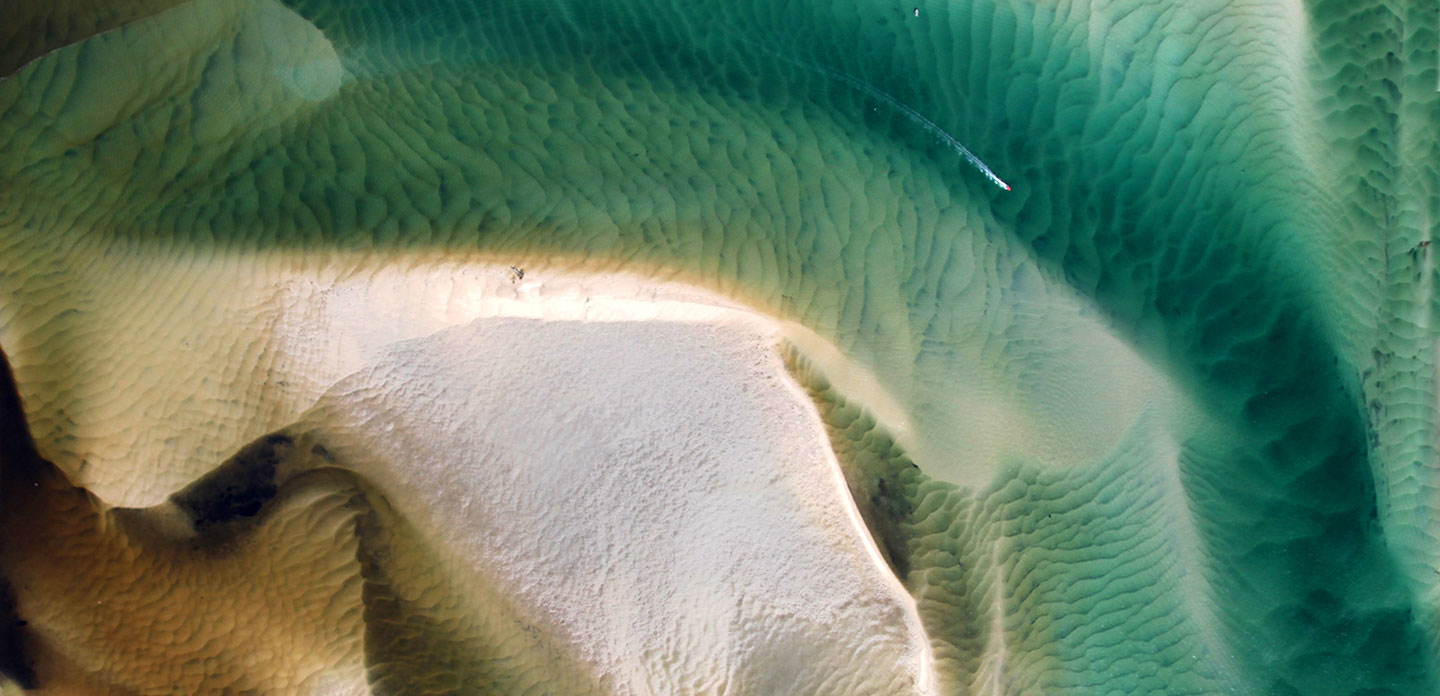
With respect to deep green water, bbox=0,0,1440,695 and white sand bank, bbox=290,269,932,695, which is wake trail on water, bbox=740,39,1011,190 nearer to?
deep green water, bbox=0,0,1440,695

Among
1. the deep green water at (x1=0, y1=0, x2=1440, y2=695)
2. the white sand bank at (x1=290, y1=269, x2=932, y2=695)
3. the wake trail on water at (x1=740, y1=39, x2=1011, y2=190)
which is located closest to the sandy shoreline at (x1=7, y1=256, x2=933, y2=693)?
the white sand bank at (x1=290, y1=269, x2=932, y2=695)

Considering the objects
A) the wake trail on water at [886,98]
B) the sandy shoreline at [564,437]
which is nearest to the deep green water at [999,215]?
the wake trail on water at [886,98]

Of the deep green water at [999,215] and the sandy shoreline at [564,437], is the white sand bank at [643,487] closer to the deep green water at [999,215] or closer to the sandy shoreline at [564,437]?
the sandy shoreline at [564,437]

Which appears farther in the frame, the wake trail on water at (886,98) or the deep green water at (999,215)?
the wake trail on water at (886,98)

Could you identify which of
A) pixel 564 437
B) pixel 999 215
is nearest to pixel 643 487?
pixel 564 437

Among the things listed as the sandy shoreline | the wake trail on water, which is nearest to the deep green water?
the wake trail on water

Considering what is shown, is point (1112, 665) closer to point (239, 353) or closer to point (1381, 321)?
point (1381, 321)

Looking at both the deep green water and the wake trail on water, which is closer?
the deep green water

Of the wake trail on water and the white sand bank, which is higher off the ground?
the wake trail on water

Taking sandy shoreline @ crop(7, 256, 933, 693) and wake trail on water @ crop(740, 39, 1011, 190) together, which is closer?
sandy shoreline @ crop(7, 256, 933, 693)

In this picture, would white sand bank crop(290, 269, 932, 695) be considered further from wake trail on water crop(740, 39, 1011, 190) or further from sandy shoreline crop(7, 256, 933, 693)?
wake trail on water crop(740, 39, 1011, 190)
